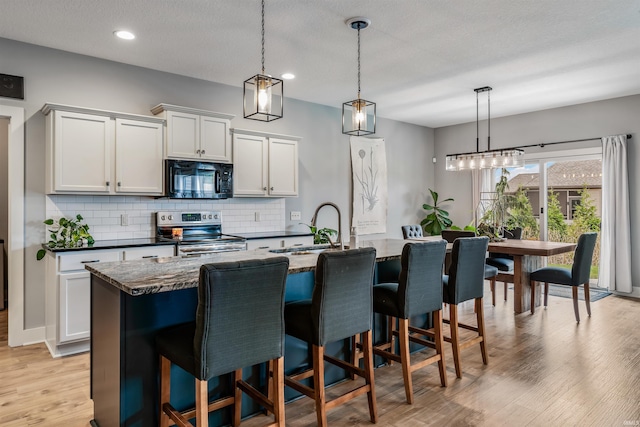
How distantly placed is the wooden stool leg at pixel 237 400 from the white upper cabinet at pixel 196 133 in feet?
8.87

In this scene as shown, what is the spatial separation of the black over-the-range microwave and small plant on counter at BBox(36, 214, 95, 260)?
84cm

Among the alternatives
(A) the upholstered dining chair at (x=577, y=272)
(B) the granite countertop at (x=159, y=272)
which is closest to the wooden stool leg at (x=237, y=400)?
(B) the granite countertop at (x=159, y=272)

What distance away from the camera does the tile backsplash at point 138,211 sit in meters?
4.04

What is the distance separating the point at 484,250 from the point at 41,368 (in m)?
3.57

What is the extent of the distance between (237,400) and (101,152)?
279 cm

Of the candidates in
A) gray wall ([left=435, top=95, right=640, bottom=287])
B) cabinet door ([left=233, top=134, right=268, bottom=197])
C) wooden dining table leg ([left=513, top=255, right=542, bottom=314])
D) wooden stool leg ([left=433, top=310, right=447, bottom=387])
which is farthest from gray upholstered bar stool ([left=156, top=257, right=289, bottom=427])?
gray wall ([left=435, top=95, right=640, bottom=287])

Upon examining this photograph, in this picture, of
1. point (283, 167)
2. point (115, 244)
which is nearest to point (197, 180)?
point (115, 244)

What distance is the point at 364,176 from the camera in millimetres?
6703

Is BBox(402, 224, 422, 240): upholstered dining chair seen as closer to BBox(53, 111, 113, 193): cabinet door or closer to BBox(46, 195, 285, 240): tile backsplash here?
BBox(46, 195, 285, 240): tile backsplash

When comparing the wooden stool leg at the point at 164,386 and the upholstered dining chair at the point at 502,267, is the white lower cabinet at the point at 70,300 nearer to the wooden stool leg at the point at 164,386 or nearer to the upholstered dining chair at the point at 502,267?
the wooden stool leg at the point at 164,386

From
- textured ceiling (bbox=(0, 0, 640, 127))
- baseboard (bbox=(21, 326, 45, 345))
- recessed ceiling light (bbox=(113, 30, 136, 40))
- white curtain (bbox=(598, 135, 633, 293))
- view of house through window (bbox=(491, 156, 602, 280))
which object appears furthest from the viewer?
view of house through window (bbox=(491, 156, 602, 280))

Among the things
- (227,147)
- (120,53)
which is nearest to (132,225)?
(227,147)

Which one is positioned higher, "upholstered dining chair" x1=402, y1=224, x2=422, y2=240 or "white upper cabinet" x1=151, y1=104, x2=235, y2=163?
"white upper cabinet" x1=151, y1=104, x2=235, y2=163

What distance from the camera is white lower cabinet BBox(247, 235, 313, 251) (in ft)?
15.5
